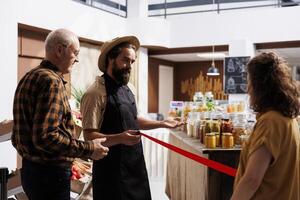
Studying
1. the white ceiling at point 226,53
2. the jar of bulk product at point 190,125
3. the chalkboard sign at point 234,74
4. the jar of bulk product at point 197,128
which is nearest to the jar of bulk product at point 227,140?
the jar of bulk product at point 197,128

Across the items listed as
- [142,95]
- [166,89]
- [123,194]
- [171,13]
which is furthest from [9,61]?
[166,89]

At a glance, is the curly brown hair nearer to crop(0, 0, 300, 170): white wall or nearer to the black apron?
the black apron

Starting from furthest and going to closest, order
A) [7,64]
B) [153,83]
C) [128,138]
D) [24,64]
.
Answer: [153,83] → [24,64] → [7,64] → [128,138]

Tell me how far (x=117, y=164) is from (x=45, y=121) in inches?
30.3

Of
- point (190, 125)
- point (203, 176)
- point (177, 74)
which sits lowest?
point (203, 176)

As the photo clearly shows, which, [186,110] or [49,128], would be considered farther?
[186,110]

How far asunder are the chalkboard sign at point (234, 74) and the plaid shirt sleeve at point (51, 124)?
600 centimetres

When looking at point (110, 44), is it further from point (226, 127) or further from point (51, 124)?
point (226, 127)

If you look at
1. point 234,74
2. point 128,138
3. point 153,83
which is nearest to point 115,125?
point 128,138

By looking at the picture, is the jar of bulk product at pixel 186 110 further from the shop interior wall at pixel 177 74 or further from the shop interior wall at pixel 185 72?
the shop interior wall at pixel 185 72

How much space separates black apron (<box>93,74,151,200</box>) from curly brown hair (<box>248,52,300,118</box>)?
103cm

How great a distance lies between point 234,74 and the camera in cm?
758

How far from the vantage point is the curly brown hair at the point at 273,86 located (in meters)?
1.61

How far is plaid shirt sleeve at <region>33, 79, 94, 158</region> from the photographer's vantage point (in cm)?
179
